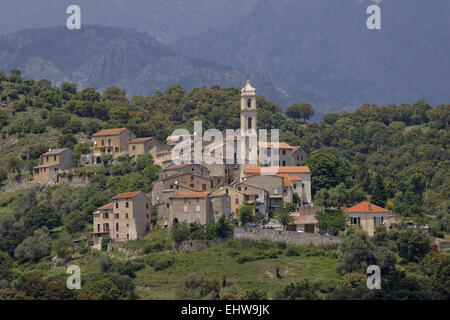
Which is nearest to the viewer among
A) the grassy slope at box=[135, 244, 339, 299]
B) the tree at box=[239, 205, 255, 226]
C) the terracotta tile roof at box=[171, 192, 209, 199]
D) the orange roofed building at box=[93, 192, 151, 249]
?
the grassy slope at box=[135, 244, 339, 299]

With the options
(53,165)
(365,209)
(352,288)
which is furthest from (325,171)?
(53,165)

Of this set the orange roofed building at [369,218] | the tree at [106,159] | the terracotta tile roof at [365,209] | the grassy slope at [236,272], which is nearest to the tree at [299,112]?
the tree at [106,159]

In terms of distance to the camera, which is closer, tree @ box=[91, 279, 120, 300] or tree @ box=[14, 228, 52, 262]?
tree @ box=[91, 279, 120, 300]

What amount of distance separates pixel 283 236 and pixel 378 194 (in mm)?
15342

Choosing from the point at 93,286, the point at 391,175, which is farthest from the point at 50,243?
the point at 391,175

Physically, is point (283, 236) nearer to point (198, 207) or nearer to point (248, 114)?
point (198, 207)

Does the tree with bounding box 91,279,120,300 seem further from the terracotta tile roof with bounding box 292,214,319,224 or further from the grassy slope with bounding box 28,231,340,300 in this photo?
the terracotta tile roof with bounding box 292,214,319,224

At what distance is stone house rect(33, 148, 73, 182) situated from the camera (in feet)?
325

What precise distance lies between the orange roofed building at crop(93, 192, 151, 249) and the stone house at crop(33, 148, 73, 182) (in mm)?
19423

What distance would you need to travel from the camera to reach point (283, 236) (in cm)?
7650

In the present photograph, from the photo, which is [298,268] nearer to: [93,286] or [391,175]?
[93,286]

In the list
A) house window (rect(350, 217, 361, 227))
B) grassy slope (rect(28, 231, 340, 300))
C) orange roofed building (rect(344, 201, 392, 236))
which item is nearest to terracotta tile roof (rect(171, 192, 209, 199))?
grassy slope (rect(28, 231, 340, 300))

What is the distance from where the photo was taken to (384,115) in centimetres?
14225
